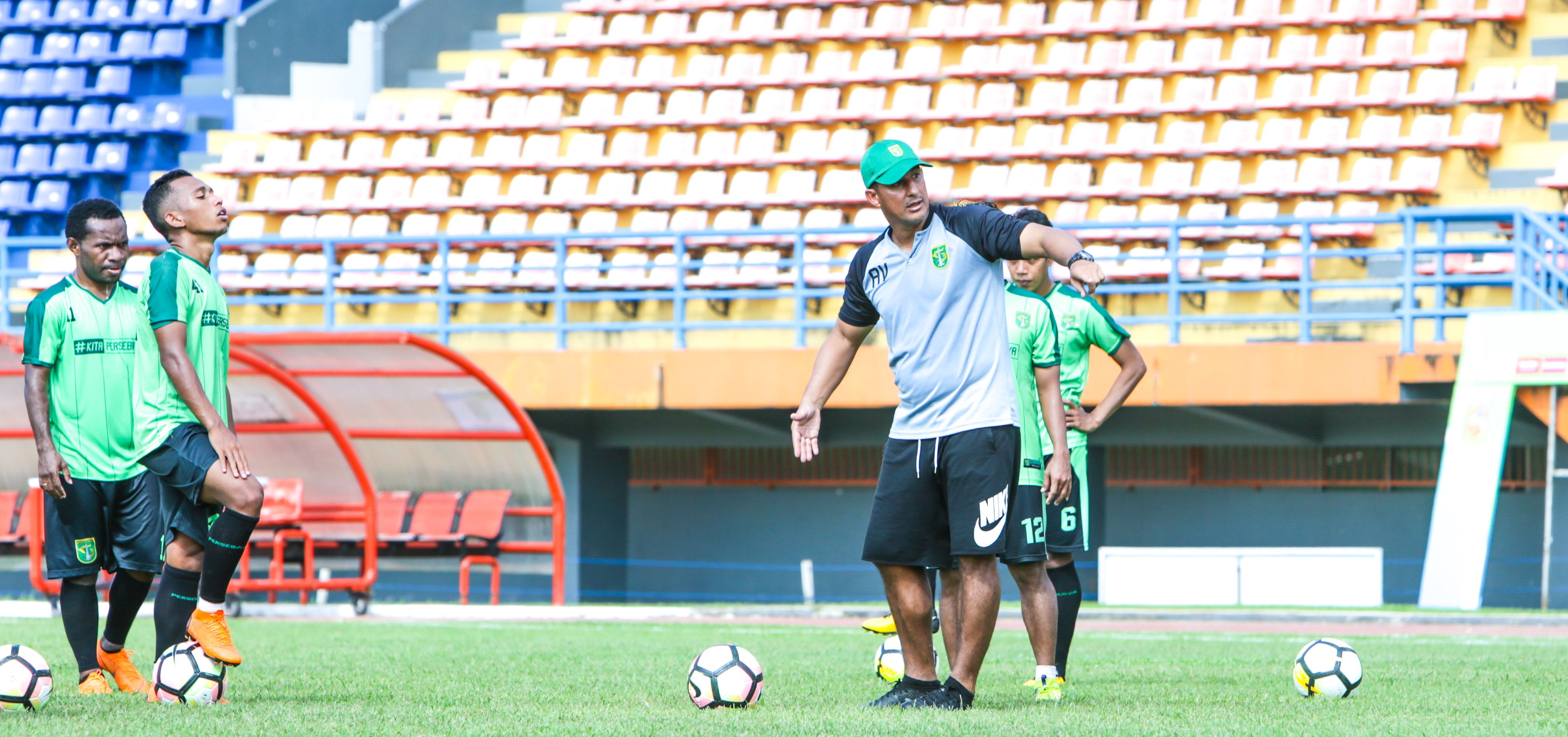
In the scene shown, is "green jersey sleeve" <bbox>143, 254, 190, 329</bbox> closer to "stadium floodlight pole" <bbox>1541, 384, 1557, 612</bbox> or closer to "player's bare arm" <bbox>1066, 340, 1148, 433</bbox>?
"player's bare arm" <bbox>1066, 340, 1148, 433</bbox>

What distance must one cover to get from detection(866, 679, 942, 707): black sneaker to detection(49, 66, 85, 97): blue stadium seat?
73.5ft

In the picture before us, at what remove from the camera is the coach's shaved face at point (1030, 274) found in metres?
7.41

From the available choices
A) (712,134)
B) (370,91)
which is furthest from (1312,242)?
(370,91)

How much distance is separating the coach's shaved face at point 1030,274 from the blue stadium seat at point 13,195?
66.6 feet

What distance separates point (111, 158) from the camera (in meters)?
25.0

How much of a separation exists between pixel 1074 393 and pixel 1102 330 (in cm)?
30

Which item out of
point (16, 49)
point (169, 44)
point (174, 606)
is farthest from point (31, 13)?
point (174, 606)

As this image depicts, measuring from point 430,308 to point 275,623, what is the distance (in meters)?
8.99

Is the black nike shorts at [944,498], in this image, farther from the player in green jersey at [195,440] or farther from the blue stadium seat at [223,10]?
the blue stadium seat at [223,10]

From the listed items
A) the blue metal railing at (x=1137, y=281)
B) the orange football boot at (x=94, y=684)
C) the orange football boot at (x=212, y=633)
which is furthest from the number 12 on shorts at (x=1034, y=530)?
the blue metal railing at (x=1137, y=281)

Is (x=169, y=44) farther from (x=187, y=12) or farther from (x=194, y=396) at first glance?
(x=194, y=396)

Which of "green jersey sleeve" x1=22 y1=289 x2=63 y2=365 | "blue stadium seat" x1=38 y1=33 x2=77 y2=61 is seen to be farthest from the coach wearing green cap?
"blue stadium seat" x1=38 y1=33 x2=77 y2=61

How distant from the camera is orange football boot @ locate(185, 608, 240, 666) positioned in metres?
6.54

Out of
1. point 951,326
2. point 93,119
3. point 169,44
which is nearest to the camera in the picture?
point 951,326
